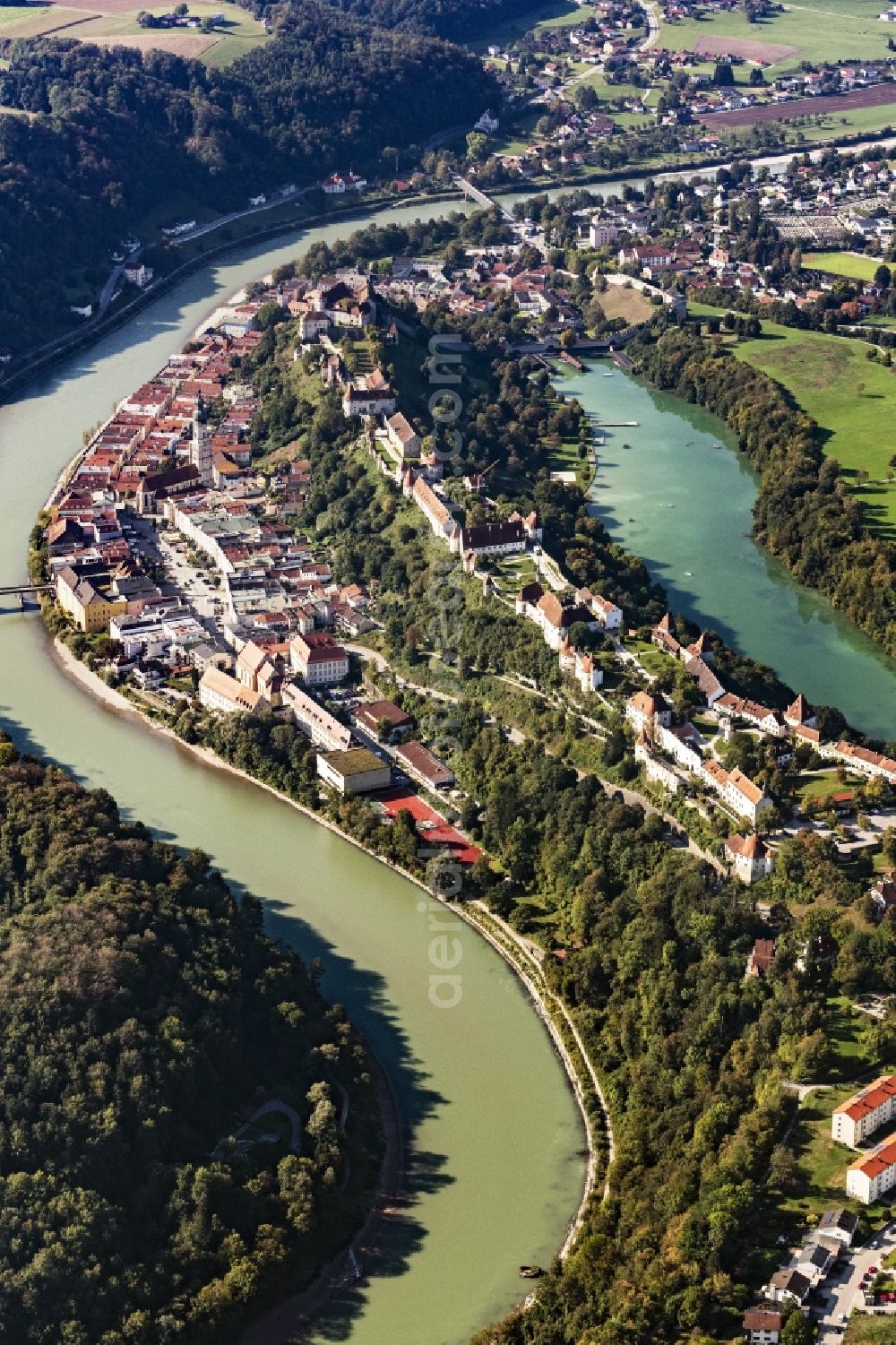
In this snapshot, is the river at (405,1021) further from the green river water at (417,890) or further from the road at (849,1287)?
the road at (849,1287)

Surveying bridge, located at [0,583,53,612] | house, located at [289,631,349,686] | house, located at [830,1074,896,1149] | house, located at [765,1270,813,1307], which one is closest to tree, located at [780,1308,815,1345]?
house, located at [765,1270,813,1307]

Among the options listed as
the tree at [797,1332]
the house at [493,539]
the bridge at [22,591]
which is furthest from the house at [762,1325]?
the bridge at [22,591]

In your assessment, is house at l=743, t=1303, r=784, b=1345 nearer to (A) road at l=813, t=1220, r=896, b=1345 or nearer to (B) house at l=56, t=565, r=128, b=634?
(A) road at l=813, t=1220, r=896, b=1345

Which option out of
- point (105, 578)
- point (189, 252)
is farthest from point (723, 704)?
point (189, 252)

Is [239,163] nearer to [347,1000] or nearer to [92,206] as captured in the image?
[92,206]

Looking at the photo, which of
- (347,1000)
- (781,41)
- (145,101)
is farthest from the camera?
(781,41)

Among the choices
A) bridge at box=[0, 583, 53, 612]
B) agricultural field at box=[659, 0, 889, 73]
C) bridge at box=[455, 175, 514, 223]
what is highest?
agricultural field at box=[659, 0, 889, 73]

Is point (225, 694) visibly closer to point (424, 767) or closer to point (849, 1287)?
point (424, 767)

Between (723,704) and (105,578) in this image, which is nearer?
(723,704)
